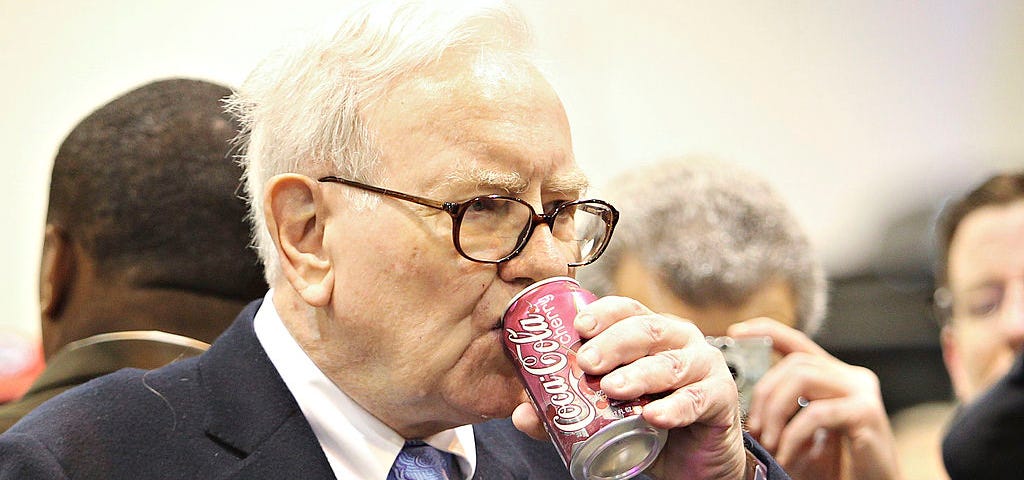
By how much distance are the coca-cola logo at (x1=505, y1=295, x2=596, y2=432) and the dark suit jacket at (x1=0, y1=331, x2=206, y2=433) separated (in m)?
0.70

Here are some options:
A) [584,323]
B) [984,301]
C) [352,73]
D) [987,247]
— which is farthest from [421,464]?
[987,247]

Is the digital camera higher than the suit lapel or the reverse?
the reverse

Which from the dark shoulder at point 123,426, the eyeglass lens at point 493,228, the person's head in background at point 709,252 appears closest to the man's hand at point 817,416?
the person's head in background at point 709,252

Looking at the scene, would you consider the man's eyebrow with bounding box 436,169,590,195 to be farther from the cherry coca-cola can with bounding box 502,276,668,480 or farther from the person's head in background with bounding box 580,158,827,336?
the person's head in background with bounding box 580,158,827,336

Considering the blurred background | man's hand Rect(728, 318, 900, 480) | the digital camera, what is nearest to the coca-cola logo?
man's hand Rect(728, 318, 900, 480)

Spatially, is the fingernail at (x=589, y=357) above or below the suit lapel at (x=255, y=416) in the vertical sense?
above

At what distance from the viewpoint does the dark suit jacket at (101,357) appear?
1.58 meters

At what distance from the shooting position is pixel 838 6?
347 cm

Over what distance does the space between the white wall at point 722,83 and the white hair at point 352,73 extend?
144 cm

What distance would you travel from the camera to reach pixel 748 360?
5.60ft

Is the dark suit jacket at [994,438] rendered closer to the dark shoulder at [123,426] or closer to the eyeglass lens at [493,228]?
the eyeglass lens at [493,228]

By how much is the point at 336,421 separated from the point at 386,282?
20cm

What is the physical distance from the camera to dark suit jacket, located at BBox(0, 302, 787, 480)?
1222 millimetres

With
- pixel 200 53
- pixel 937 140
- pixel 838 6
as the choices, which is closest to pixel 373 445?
pixel 200 53
